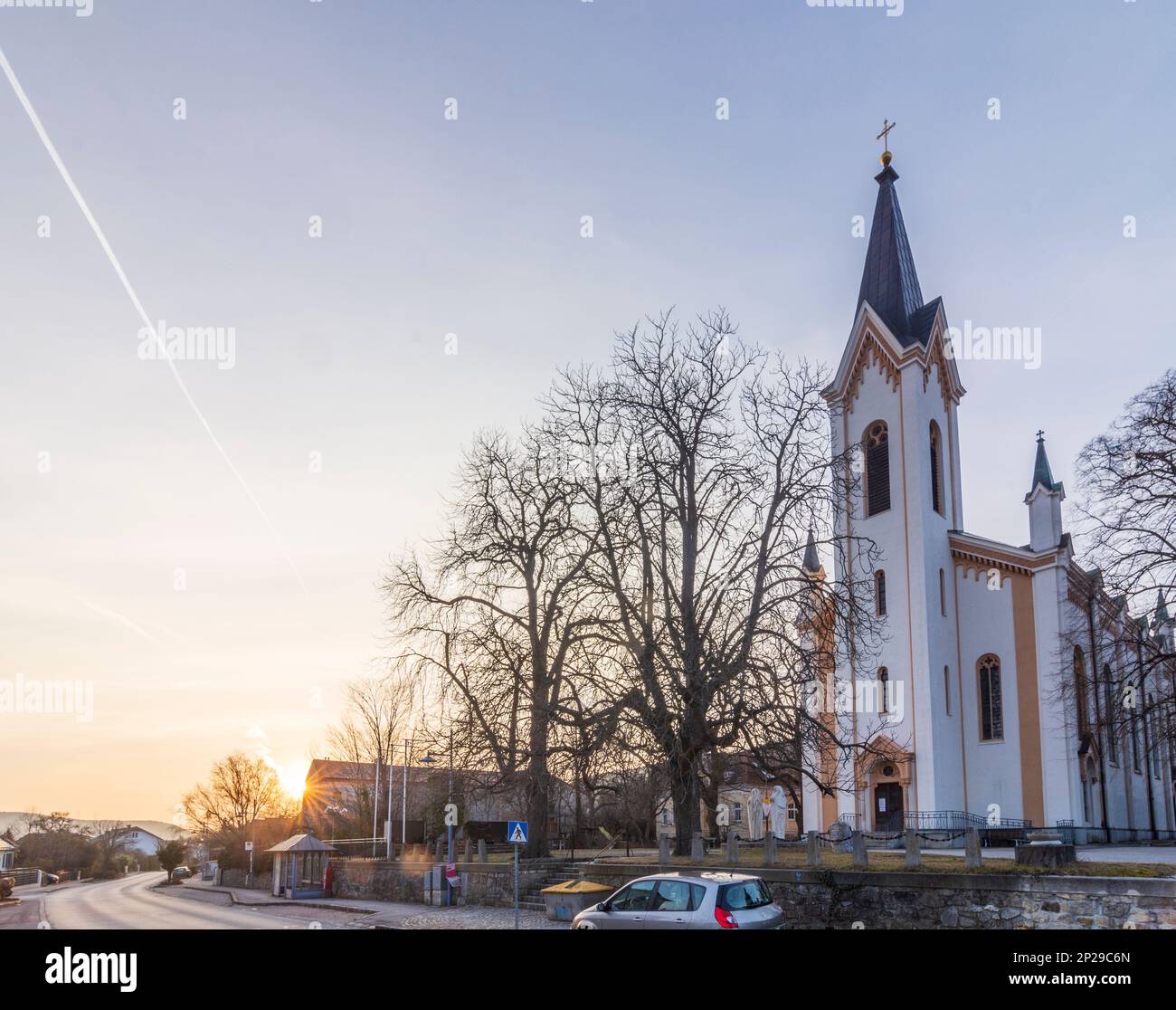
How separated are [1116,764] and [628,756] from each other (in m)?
31.0

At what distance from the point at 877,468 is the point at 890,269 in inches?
393

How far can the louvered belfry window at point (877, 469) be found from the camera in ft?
136

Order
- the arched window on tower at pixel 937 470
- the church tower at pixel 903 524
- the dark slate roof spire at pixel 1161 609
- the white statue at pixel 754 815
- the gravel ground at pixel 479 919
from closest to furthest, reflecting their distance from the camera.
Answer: the gravel ground at pixel 479 919
the dark slate roof spire at pixel 1161 609
the church tower at pixel 903 524
the white statue at pixel 754 815
the arched window on tower at pixel 937 470

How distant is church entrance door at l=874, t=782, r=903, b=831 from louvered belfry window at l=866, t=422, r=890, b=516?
36.9 ft

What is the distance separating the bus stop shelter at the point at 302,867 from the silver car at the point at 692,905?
28.3 metres

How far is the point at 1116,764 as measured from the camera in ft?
149

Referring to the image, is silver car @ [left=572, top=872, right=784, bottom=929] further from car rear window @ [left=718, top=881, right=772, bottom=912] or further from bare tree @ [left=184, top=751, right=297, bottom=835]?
bare tree @ [left=184, top=751, right=297, bottom=835]

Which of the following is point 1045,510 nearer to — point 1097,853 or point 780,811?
point 1097,853

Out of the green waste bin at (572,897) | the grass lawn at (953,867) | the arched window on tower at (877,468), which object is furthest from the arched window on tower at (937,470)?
the green waste bin at (572,897)

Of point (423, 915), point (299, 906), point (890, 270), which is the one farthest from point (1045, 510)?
point (299, 906)

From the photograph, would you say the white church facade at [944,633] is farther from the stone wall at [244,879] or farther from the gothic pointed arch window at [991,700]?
the stone wall at [244,879]
